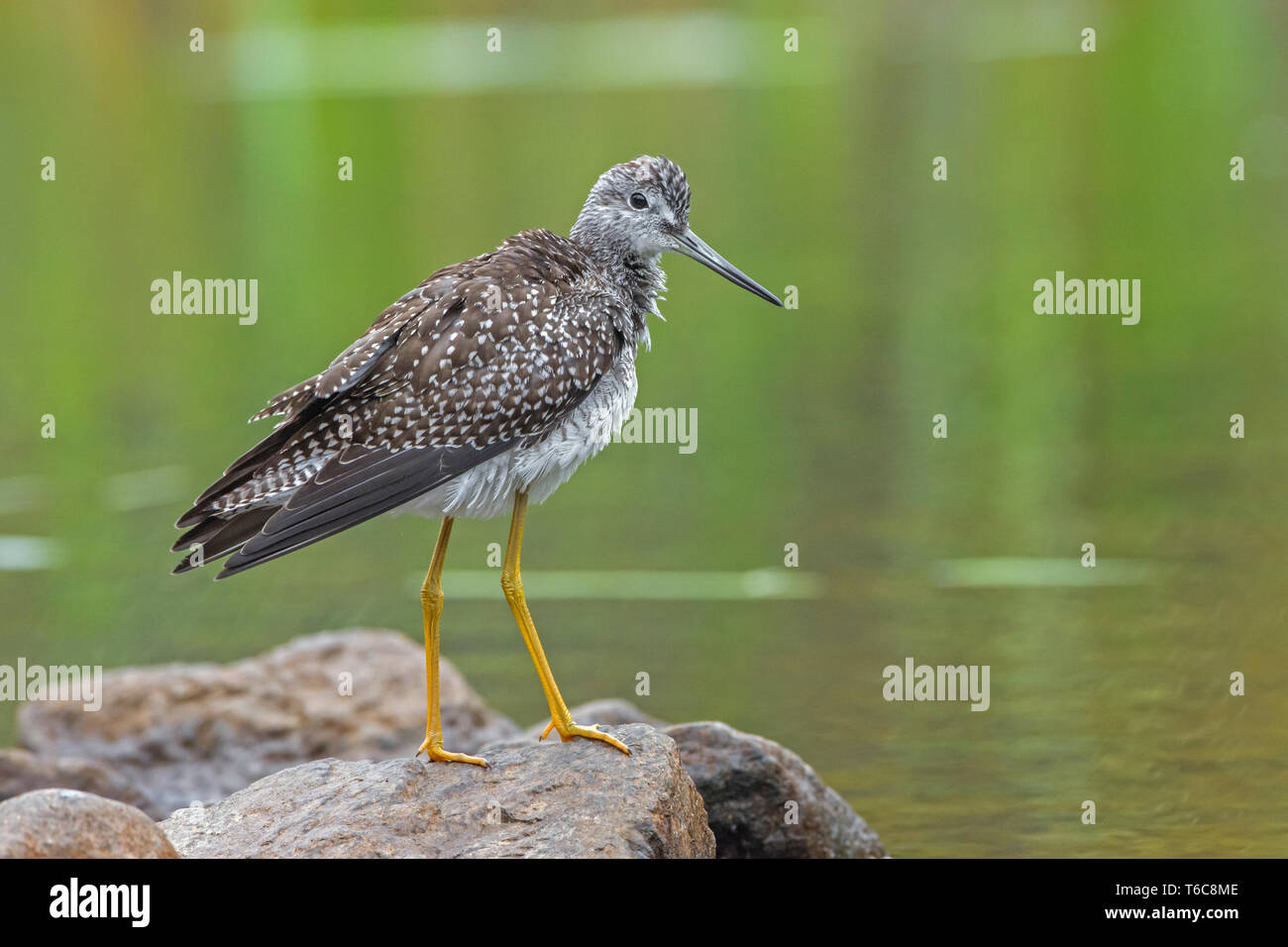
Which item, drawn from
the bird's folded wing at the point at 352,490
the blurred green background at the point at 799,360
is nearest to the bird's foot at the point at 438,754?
the bird's folded wing at the point at 352,490

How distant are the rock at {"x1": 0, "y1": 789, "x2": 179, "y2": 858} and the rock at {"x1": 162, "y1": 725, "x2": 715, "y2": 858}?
38.4 inches

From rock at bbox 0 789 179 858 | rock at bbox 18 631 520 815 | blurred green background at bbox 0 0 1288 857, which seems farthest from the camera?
blurred green background at bbox 0 0 1288 857

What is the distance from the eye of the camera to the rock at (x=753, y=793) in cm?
1055

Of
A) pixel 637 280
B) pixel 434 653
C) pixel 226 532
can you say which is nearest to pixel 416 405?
pixel 226 532

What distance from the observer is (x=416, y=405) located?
9398 mm

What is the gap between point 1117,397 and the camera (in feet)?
76.1

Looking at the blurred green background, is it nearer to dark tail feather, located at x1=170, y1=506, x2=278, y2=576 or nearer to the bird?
the bird

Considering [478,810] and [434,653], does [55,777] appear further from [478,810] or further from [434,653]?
[478,810]

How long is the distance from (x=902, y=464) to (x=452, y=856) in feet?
42.0

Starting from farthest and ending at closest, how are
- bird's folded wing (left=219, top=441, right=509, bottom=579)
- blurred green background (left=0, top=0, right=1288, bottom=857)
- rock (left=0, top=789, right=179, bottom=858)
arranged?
blurred green background (left=0, top=0, right=1288, bottom=857)
bird's folded wing (left=219, top=441, right=509, bottom=579)
rock (left=0, top=789, right=179, bottom=858)

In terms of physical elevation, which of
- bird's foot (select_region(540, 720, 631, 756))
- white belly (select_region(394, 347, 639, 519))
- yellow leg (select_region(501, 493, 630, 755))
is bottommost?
bird's foot (select_region(540, 720, 631, 756))

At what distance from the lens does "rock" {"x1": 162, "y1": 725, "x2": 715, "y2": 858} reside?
8680 millimetres

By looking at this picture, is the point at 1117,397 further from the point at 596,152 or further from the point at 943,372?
the point at 596,152

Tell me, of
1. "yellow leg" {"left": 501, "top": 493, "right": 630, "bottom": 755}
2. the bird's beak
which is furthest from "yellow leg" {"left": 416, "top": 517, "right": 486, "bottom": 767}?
the bird's beak
